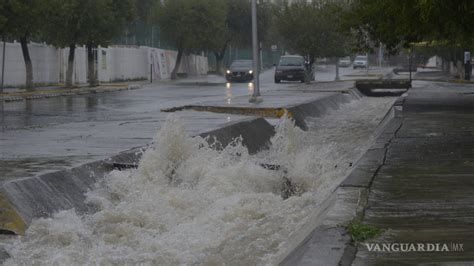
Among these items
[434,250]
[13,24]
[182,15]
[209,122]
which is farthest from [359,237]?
[182,15]

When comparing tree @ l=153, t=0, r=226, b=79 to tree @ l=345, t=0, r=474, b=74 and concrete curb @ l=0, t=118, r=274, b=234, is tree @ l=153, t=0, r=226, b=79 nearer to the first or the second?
tree @ l=345, t=0, r=474, b=74

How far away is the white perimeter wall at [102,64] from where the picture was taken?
46344 mm

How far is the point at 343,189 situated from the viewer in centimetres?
951

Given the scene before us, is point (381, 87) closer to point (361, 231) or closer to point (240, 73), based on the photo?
point (240, 73)

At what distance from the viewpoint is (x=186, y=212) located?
1099 centimetres

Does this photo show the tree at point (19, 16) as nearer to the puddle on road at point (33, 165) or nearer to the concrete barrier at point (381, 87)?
the concrete barrier at point (381, 87)

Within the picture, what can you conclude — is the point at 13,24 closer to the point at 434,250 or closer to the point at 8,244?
the point at 8,244

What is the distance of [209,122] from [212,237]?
11782mm

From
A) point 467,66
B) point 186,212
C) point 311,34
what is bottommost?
point 186,212

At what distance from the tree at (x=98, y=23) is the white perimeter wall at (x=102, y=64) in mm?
3040

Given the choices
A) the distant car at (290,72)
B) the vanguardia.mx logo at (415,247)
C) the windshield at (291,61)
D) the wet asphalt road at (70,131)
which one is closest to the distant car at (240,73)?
the windshield at (291,61)

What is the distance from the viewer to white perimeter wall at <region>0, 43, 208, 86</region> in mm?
46344

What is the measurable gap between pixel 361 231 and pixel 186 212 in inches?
163

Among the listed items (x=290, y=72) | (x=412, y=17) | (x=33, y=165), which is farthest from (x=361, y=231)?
(x=290, y=72)
